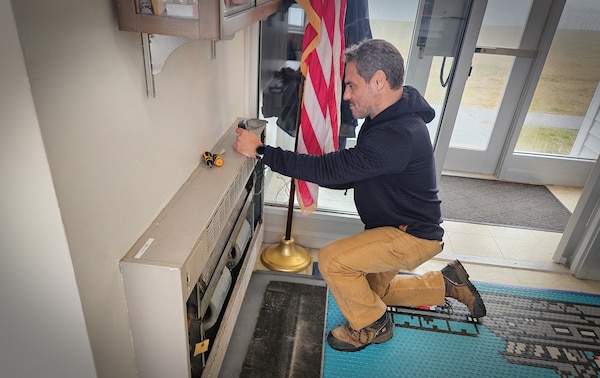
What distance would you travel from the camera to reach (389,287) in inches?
81.0

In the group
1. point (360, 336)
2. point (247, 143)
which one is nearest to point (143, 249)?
point (247, 143)

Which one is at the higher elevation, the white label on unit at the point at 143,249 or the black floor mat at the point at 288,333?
the white label on unit at the point at 143,249

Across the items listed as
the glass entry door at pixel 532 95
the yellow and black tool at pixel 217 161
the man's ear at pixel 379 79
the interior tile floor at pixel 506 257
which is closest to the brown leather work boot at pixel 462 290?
the interior tile floor at pixel 506 257

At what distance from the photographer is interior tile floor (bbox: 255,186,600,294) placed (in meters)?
2.40

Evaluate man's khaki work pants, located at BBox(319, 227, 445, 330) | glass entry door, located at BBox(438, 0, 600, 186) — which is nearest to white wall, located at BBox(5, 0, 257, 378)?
man's khaki work pants, located at BBox(319, 227, 445, 330)

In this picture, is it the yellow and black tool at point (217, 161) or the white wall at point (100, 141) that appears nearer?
the white wall at point (100, 141)

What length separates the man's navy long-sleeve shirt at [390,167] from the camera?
4.98 feet

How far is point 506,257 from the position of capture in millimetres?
2609

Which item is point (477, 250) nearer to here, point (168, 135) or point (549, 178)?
point (549, 178)

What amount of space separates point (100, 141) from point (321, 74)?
4.12 feet

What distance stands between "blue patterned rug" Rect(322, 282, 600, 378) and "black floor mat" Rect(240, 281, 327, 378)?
64 millimetres

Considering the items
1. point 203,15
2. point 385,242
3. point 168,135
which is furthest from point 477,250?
point 203,15

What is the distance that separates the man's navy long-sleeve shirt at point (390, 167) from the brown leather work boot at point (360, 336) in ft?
1.60

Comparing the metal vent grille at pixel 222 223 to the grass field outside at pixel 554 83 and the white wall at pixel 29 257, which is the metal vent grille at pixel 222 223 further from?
the grass field outside at pixel 554 83
